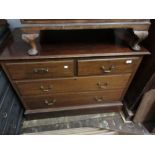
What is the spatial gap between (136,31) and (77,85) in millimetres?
588

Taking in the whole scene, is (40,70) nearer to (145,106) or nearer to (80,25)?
(80,25)

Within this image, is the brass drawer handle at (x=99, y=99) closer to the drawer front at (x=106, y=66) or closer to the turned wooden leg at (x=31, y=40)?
the drawer front at (x=106, y=66)

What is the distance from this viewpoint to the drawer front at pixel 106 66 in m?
0.96

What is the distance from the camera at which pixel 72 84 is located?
43.7 inches

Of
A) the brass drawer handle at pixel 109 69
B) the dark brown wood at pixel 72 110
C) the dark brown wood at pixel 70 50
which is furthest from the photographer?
the dark brown wood at pixel 72 110

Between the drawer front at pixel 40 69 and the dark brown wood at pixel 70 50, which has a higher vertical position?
the dark brown wood at pixel 70 50

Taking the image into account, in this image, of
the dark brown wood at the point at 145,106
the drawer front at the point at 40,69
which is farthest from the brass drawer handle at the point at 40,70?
the dark brown wood at the point at 145,106

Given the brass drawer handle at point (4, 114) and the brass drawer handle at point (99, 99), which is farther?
the brass drawer handle at point (99, 99)

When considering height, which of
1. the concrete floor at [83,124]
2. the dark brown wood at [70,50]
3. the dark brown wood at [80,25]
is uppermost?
the dark brown wood at [80,25]

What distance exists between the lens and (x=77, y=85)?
3.69 ft

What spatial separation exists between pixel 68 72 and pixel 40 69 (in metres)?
0.20

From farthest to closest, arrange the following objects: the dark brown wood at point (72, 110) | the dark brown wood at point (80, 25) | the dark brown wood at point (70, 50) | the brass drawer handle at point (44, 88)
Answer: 1. the dark brown wood at point (72, 110)
2. the brass drawer handle at point (44, 88)
3. the dark brown wood at point (70, 50)
4. the dark brown wood at point (80, 25)
